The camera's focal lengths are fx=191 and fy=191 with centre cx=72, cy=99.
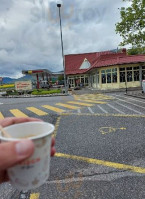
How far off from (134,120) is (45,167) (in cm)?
688

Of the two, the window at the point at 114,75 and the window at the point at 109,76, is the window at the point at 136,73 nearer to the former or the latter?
the window at the point at 114,75

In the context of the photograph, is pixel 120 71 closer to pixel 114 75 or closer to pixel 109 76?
pixel 114 75

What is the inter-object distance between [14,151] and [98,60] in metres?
30.8

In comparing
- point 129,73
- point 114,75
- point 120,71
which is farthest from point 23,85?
point 129,73

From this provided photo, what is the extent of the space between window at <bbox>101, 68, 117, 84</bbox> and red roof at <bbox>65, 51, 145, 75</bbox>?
1029 millimetres

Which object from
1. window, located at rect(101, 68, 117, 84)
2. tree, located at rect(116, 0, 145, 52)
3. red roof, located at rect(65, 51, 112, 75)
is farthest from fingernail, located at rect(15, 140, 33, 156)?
red roof, located at rect(65, 51, 112, 75)

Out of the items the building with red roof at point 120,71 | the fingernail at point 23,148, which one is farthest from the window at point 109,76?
the fingernail at point 23,148

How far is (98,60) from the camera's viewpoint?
30.8 m

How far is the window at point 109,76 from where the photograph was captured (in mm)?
26812

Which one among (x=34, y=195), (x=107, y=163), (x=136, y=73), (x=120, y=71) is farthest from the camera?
(x=136, y=73)

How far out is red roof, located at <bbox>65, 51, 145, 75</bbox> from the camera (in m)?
26.6

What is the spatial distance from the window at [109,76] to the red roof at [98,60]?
103 centimetres

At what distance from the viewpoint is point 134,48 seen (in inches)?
615

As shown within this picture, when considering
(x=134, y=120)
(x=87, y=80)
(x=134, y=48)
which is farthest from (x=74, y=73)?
(x=134, y=120)
